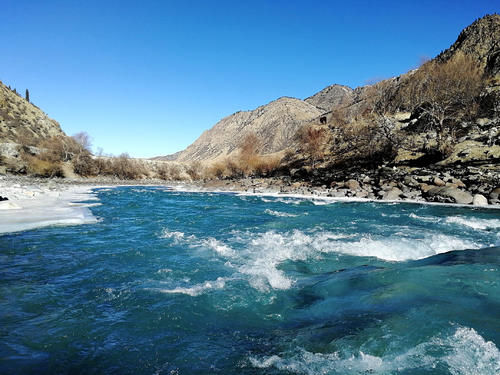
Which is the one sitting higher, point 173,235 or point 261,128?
point 261,128

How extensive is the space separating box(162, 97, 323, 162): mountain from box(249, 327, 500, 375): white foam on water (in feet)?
359

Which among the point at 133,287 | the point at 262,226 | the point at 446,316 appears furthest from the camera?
the point at 262,226

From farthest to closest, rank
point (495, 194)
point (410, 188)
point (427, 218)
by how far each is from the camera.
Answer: point (410, 188) < point (495, 194) < point (427, 218)

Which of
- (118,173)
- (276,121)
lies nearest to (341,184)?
(118,173)

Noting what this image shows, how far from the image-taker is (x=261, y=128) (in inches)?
5807

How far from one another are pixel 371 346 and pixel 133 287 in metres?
4.17

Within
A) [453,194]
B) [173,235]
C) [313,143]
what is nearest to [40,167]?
[313,143]

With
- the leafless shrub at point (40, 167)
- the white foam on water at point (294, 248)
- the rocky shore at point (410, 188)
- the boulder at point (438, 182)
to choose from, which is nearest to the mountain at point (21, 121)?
the leafless shrub at point (40, 167)

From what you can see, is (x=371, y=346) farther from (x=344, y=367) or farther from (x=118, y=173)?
(x=118, y=173)

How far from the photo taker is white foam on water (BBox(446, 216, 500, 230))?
11.3m

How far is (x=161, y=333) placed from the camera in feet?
12.5

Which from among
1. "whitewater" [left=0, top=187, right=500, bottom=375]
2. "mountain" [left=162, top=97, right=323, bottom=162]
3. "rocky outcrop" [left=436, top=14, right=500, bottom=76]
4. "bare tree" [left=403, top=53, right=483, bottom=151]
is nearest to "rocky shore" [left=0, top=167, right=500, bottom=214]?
"whitewater" [left=0, top=187, right=500, bottom=375]

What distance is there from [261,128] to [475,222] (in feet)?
457

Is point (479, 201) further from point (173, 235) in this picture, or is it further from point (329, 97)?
point (329, 97)
